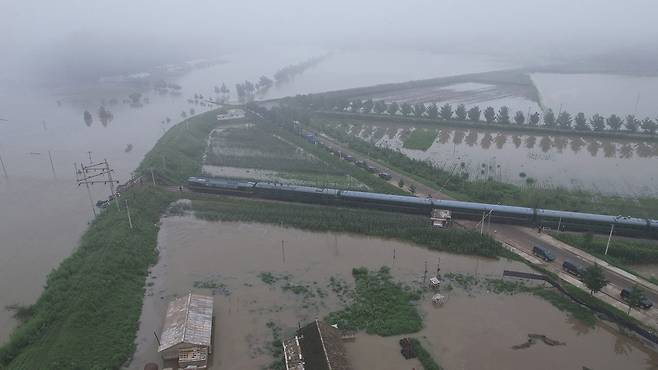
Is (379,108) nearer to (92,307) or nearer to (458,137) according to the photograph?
(458,137)

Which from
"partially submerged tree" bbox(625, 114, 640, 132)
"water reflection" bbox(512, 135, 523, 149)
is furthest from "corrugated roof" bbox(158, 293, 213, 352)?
"partially submerged tree" bbox(625, 114, 640, 132)

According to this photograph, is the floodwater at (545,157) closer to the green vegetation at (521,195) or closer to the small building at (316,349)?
the green vegetation at (521,195)

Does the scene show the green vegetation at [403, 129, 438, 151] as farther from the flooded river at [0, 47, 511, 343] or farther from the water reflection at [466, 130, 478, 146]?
the flooded river at [0, 47, 511, 343]

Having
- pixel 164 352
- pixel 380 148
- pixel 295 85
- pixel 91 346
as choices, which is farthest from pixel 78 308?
pixel 295 85

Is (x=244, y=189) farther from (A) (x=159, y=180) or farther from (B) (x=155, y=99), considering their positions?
(B) (x=155, y=99)

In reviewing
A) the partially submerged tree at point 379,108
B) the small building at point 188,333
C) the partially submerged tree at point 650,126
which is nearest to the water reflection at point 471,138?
the partially submerged tree at point 379,108
